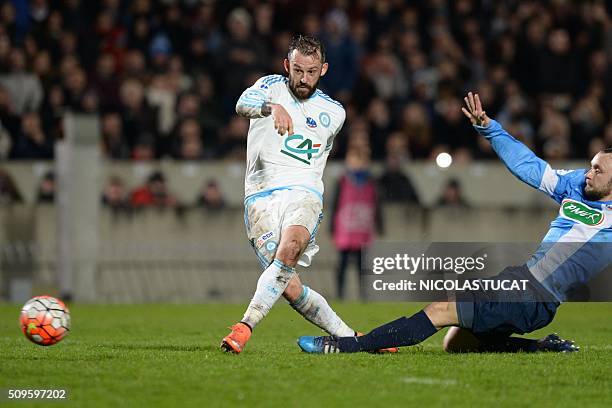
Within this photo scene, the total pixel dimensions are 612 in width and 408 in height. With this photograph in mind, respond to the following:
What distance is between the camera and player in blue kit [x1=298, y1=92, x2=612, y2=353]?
880 cm

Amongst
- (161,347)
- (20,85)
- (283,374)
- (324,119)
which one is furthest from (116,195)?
(283,374)

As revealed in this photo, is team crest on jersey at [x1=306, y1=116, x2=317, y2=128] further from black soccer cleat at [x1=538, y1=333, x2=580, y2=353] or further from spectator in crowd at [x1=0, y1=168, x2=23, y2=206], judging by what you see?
spectator in crowd at [x1=0, y1=168, x2=23, y2=206]

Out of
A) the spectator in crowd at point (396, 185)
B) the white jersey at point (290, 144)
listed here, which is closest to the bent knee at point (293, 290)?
the white jersey at point (290, 144)

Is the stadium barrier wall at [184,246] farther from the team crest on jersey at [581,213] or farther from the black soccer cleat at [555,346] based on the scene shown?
the team crest on jersey at [581,213]

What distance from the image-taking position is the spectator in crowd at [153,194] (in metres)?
18.1

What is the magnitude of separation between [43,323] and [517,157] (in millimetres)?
3829

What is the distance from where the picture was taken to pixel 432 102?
19984 millimetres

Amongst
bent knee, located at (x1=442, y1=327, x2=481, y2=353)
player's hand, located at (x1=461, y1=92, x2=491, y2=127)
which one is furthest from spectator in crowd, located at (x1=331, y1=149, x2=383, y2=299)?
bent knee, located at (x1=442, y1=327, x2=481, y2=353)

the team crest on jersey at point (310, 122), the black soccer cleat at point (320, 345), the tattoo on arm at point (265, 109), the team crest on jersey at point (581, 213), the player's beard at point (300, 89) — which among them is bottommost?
the black soccer cleat at point (320, 345)

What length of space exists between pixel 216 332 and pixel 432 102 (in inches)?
355

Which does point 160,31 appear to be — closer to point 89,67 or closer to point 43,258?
→ point 89,67

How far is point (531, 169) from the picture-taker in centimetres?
938

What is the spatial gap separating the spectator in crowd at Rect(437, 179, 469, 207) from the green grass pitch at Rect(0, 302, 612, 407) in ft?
23.3

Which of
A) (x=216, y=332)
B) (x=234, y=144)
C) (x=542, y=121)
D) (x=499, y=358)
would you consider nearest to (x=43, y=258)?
(x=234, y=144)
